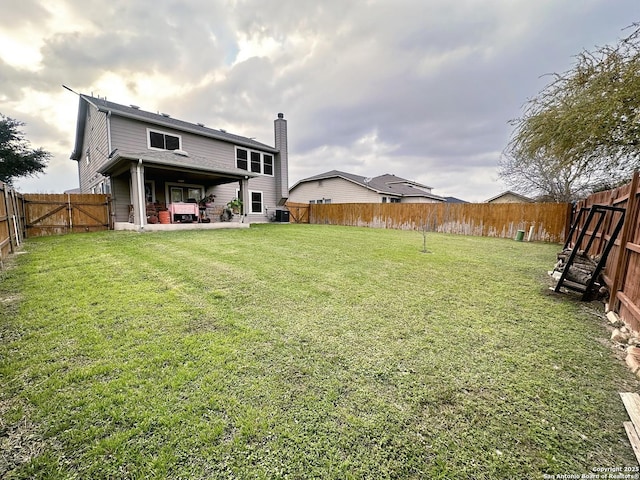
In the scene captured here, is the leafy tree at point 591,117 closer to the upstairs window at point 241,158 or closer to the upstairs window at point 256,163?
the upstairs window at point 256,163

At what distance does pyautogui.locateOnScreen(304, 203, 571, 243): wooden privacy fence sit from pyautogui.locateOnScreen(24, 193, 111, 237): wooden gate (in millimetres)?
12971

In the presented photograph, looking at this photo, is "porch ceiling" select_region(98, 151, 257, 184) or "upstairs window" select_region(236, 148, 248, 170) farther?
"upstairs window" select_region(236, 148, 248, 170)

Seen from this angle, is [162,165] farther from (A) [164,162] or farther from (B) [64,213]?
(B) [64,213]

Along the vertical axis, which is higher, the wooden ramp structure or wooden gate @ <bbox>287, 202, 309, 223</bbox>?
wooden gate @ <bbox>287, 202, 309, 223</bbox>

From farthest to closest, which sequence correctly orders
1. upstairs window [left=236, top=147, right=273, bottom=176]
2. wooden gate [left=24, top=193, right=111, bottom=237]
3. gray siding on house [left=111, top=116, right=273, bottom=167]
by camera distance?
upstairs window [left=236, top=147, right=273, bottom=176], gray siding on house [left=111, top=116, right=273, bottom=167], wooden gate [left=24, top=193, right=111, bottom=237]

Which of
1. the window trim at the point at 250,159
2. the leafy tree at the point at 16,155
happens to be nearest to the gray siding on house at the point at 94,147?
the leafy tree at the point at 16,155

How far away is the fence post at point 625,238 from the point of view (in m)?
3.21

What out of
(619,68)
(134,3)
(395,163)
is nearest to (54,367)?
(619,68)

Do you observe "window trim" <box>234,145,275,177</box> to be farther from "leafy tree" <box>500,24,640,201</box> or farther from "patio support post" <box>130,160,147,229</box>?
"leafy tree" <box>500,24,640,201</box>

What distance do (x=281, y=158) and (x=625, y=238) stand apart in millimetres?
16060

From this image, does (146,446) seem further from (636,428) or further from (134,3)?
(134,3)

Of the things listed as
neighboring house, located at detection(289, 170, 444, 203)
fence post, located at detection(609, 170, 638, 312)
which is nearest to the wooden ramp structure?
fence post, located at detection(609, 170, 638, 312)

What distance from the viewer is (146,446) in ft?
4.55

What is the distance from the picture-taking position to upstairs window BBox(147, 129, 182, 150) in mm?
11984
